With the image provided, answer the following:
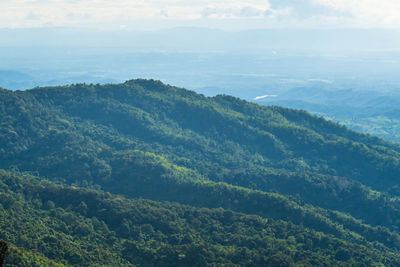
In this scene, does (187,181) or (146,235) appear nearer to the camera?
(146,235)

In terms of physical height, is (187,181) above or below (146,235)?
above

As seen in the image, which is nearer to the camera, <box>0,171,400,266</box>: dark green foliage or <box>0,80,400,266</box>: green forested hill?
<box>0,171,400,266</box>: dark green foliage

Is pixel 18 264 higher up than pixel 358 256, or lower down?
higher up

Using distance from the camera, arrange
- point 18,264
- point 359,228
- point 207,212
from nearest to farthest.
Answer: point 18,264
point 207,212
point 359,228

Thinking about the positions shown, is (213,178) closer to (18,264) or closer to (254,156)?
(254,156)

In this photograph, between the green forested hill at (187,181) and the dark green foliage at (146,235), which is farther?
the green forested hill at (187,181)

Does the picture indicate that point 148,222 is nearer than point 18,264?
No

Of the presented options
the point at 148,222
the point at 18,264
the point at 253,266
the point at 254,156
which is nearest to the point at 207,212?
the point at 148,222

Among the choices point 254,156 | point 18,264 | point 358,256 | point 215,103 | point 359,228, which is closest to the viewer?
point 18,264
